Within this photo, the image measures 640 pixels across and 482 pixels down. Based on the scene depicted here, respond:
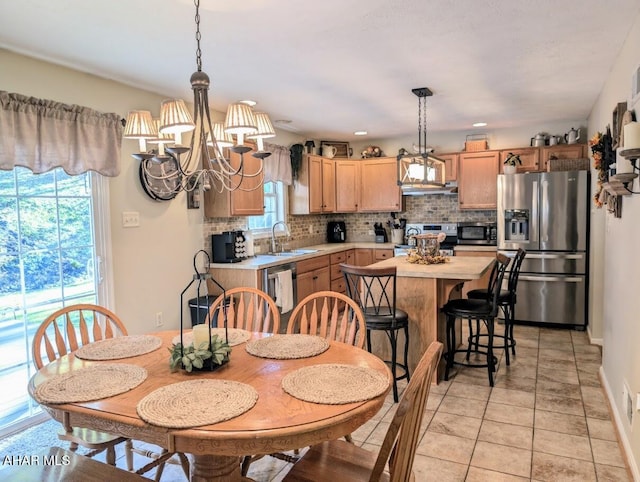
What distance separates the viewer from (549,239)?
5.01 meters

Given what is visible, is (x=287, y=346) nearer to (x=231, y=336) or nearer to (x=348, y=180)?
(x=231, y=336)

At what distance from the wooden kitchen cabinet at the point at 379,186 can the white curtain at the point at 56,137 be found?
373 centimetres

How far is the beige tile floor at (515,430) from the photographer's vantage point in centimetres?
236

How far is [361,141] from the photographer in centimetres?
674

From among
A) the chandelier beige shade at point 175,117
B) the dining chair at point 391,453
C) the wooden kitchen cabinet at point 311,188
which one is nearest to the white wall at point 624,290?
the dining chair at point 391,453

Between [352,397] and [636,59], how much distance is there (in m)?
2.49

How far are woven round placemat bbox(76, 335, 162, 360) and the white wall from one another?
2.40m

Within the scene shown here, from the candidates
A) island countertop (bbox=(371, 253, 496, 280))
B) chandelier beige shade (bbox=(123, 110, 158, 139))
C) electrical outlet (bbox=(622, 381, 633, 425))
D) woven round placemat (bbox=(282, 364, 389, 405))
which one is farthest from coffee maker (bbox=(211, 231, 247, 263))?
electrical outlet (bbox=(622, 381, 633, 425))

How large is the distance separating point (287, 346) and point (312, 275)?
3205mm

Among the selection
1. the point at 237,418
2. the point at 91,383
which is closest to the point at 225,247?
the point at 91,383

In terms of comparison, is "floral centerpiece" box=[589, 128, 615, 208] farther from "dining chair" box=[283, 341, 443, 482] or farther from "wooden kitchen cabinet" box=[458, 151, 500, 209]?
"dining chair" box=[283, 341, 443, 482]

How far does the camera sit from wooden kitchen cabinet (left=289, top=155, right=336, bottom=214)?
5.87 m

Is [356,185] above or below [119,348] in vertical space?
above

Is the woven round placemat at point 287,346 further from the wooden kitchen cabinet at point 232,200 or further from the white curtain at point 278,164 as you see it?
the white curtain at point 278,164
